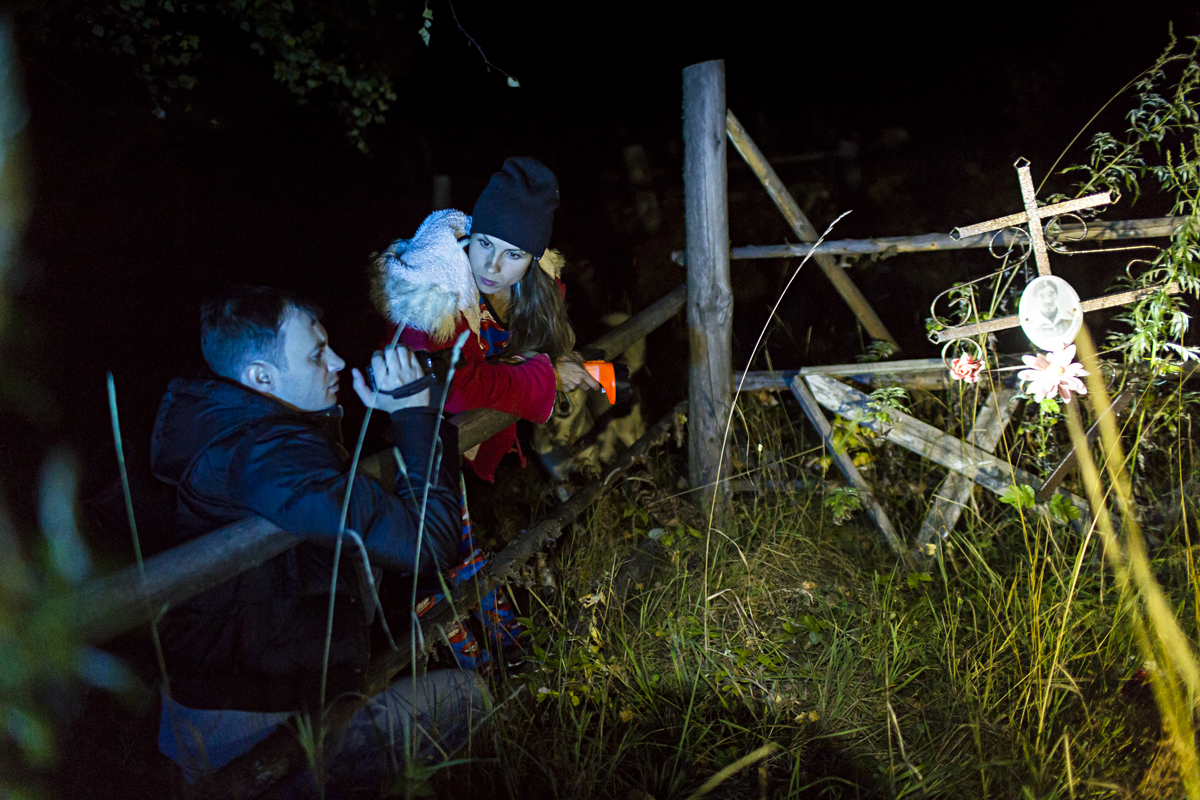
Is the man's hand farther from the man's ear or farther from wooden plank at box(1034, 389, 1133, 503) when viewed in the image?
wooden plank at box(1034, 389, 1133, 503)

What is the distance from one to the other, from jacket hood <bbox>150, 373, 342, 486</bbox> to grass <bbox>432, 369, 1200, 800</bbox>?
2.71 feet

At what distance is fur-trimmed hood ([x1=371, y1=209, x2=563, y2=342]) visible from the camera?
184 cm

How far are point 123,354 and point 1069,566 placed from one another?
12.8 ft

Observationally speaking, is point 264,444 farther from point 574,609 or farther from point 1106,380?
point 1106,380

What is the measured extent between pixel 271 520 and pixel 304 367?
32cm

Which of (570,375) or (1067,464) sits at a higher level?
(570,375)

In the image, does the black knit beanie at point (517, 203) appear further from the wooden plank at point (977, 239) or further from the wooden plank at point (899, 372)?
the wooden plank at point (899, 372)

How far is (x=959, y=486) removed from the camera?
108 inches

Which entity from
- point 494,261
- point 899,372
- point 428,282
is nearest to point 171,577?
point 428,282

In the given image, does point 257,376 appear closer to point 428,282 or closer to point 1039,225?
point 428,282

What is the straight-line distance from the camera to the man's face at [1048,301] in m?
2.08

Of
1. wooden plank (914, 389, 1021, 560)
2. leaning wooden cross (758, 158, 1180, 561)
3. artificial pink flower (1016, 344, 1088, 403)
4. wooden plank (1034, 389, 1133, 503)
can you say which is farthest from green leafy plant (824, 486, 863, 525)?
artificial pink flower (1016, 344, 1088, 403)

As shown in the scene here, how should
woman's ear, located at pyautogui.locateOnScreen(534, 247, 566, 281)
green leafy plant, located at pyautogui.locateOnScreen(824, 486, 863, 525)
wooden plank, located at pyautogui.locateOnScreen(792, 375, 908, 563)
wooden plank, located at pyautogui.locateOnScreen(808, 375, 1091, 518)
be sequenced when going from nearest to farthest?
woman's ear, located at pyautogui.locateOnScreen(534, 247, 566, 281), wooden plank, located at pyautogui.locateOnScreen(808, 375, 1091, 518), green leafy plant, located at pyautogui.locateOnScreen(824, 486, 863, 525), wooden plank, located at pyautogui.locateOnScreen(792, 375, 908, 563)

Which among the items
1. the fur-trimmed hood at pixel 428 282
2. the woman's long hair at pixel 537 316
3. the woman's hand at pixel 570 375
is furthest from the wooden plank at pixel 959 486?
the fur-trimmed hood at pixel 428 282
